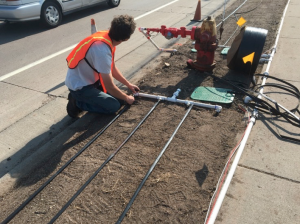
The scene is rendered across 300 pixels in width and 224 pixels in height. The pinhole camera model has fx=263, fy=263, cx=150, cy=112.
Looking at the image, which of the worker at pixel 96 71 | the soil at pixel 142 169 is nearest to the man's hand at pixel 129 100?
the worker at pixel 96 71

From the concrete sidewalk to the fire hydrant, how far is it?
140 cm

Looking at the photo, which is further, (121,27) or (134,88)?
(134,88)

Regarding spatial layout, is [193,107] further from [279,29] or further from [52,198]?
[279,29]

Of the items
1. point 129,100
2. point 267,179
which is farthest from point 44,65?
point 267,179

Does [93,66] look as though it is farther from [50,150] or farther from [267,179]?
[267,179]

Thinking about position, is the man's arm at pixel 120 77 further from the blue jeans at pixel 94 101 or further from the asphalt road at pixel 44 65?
the asphalt road at pixel 44 65

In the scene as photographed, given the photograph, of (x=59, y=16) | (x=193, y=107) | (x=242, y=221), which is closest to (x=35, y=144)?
(x=193, y=107)

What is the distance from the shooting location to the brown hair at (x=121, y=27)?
3453 millimetres

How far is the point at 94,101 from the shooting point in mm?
3791

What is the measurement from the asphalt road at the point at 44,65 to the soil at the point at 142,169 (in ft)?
1.65

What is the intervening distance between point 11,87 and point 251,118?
4283 millimetres

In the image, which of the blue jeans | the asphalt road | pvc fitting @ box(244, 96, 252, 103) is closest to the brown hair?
the blue jeans

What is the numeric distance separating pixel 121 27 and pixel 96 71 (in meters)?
0.73

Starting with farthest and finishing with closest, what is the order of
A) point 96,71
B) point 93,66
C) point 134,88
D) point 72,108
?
point 134,88 → point 72,108 → point 96,71 → point 93,66
